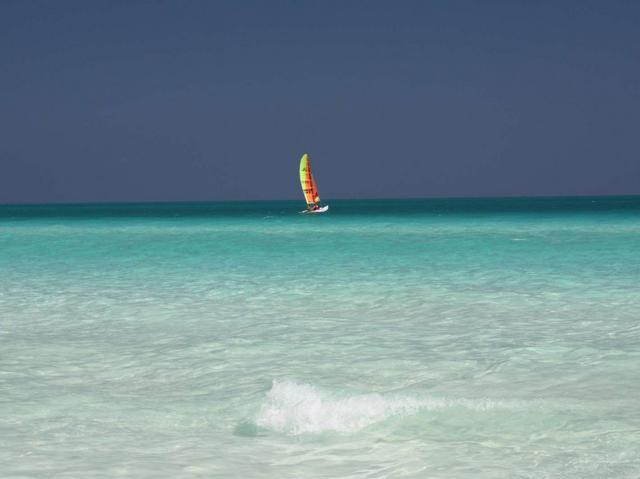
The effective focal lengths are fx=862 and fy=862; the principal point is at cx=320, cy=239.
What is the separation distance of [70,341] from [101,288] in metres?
7.02

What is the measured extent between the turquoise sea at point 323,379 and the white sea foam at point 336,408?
0.02 metres

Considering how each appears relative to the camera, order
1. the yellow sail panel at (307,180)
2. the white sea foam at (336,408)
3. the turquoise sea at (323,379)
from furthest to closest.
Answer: the yellow sail panel at (307,180) → the white sea foam at (336,408) → the turquoise sea at (323,379)

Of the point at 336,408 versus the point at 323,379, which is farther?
the point at 323,379

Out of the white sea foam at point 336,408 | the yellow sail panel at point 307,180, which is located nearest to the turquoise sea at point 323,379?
the white sea foam at point 336,408

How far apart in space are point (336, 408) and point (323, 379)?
5.10 ft

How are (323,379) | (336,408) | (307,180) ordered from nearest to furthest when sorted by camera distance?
1. (336,408)
2. (323,379)
3. (307,180)

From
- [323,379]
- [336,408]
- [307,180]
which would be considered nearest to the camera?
[336,408]

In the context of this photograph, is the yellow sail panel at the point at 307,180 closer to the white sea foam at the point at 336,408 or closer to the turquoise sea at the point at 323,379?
the turquoise sea at the point at 323,379

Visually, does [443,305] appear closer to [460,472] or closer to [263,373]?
[263,373]

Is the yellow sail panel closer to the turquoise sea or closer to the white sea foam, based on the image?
the turquoise sea

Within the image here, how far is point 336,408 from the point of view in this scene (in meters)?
7.04

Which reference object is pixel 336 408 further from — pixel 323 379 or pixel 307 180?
pixel 307 180

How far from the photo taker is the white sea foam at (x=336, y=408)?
21.9ft

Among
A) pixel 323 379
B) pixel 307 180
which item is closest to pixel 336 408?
pixel 323 379
